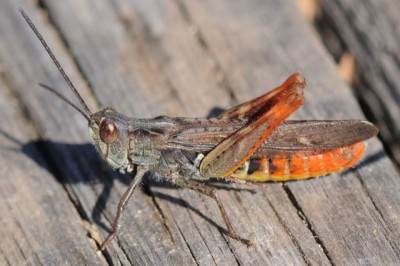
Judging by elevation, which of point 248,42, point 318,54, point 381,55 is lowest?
point 381,55

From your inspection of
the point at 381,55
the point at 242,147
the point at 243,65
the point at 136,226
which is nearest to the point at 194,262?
the point at 136,226

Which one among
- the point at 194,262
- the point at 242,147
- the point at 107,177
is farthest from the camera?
the point at 107,177

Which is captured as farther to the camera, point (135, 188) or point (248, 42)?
point (248, 42)

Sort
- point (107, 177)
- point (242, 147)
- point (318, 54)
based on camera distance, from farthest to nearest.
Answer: point (318, 54)
point (107, 177)
point (242, 147)

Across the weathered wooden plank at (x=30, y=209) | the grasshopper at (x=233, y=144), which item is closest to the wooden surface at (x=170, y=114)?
the weathered wooden plank at (x=30, y=209)

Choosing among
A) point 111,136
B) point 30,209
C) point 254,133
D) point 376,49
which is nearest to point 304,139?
point 254,133

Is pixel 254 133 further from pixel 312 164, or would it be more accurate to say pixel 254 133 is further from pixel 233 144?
pixel 312 164

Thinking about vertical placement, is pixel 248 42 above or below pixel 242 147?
above

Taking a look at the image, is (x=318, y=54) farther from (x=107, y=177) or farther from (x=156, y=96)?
(x=107, y=177)
